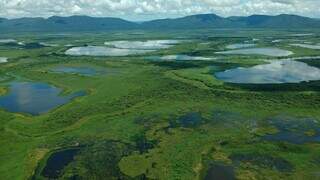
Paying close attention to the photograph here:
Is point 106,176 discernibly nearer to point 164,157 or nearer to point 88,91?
point 164,157

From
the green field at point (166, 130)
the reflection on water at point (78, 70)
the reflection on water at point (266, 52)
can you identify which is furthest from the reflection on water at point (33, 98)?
the reflection on water at point (266, 52)

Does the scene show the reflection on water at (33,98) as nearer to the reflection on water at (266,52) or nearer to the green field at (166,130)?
the green field at (166,130)

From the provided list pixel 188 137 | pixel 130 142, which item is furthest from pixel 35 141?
pixel 188 137

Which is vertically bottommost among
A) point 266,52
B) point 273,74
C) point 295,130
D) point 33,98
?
point 33,98

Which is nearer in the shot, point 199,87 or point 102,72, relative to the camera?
point 199,87

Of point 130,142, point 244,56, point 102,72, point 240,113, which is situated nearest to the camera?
point 130,142

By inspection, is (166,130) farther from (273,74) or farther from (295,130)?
(273,74)

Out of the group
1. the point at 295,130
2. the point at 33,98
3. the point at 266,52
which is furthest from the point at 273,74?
the point at 33,98
